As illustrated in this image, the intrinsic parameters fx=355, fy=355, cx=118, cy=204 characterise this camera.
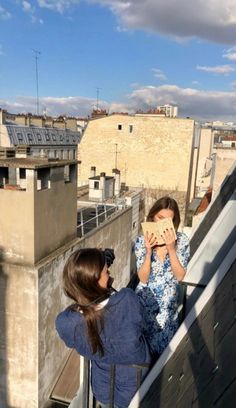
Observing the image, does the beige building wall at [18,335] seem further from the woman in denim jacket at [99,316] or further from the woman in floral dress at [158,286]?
the woman in denim jacket at [99,316]

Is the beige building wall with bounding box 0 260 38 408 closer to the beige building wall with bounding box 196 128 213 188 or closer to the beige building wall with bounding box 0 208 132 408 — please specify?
the beige building wall with bounding box 0 208 132 408

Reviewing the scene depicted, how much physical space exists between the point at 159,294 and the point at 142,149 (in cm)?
2559

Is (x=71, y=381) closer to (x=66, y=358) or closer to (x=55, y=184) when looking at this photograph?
(x=66, y=358)

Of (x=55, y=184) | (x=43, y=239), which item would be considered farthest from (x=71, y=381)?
(x=55, y=184)

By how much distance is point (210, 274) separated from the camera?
130 inches

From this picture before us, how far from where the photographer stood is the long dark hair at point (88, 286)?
6.58 feet

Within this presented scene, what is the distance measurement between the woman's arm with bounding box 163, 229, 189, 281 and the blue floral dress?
0.26 feet

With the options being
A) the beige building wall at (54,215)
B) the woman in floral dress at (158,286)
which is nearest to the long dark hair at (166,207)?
the woman in floral dress at (158,286)

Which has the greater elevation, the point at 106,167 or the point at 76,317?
the point at 76,317

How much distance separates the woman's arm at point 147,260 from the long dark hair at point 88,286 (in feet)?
2.30

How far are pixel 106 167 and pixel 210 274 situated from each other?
25.9 metres

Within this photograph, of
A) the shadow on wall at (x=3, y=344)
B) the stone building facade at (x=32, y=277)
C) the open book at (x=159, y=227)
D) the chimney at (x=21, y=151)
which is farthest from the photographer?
the chimney at (x=21, y=151)

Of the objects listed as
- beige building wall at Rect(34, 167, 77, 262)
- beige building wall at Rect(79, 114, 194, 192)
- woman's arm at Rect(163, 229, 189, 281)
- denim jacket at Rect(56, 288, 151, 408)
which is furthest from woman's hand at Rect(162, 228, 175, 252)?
beige building wall at Rect(79, 114, 194, 192)

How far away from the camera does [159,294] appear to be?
284 centimetres
